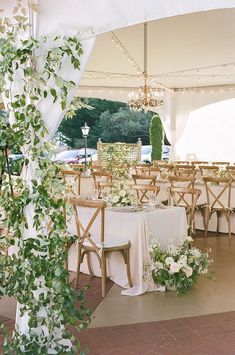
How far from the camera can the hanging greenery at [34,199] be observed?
8.98 feet

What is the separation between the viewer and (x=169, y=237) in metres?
5.05

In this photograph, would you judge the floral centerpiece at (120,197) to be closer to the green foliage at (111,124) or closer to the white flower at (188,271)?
the white flower at (188,271)

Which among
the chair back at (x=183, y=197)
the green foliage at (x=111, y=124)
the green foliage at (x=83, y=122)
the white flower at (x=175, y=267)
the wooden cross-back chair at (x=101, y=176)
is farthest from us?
the green foliage at (x=111, y=124)

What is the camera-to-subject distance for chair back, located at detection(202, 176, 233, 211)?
7086 mm

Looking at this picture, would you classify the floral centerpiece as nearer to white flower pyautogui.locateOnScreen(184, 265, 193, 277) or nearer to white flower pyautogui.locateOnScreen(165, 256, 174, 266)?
white flower pyautogui.locateOnScreen(165, 256, 174, 266)

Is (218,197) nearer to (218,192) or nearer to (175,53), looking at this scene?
(218,192)

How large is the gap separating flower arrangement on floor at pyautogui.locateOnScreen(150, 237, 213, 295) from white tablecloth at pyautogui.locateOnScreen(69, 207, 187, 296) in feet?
0.33

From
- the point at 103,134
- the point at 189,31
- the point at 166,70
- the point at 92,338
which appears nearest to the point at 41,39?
the point at 92,338

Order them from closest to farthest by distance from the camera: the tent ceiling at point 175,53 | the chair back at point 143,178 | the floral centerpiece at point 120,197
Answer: the floral centerpiece at point 120,197
the tent ceiling at point 175,53
the chair back at point 143,178

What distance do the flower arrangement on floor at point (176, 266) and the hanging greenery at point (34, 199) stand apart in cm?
175

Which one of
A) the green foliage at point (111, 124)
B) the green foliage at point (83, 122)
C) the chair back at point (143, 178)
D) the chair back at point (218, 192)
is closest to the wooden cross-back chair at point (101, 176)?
the chair back at point (143, 178)

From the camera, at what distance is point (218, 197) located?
7.15m

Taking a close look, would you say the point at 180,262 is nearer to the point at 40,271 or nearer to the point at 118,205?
the point at 118,205

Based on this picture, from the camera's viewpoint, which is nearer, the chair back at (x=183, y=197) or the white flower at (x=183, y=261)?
the white flower at (x=183, y=261)
